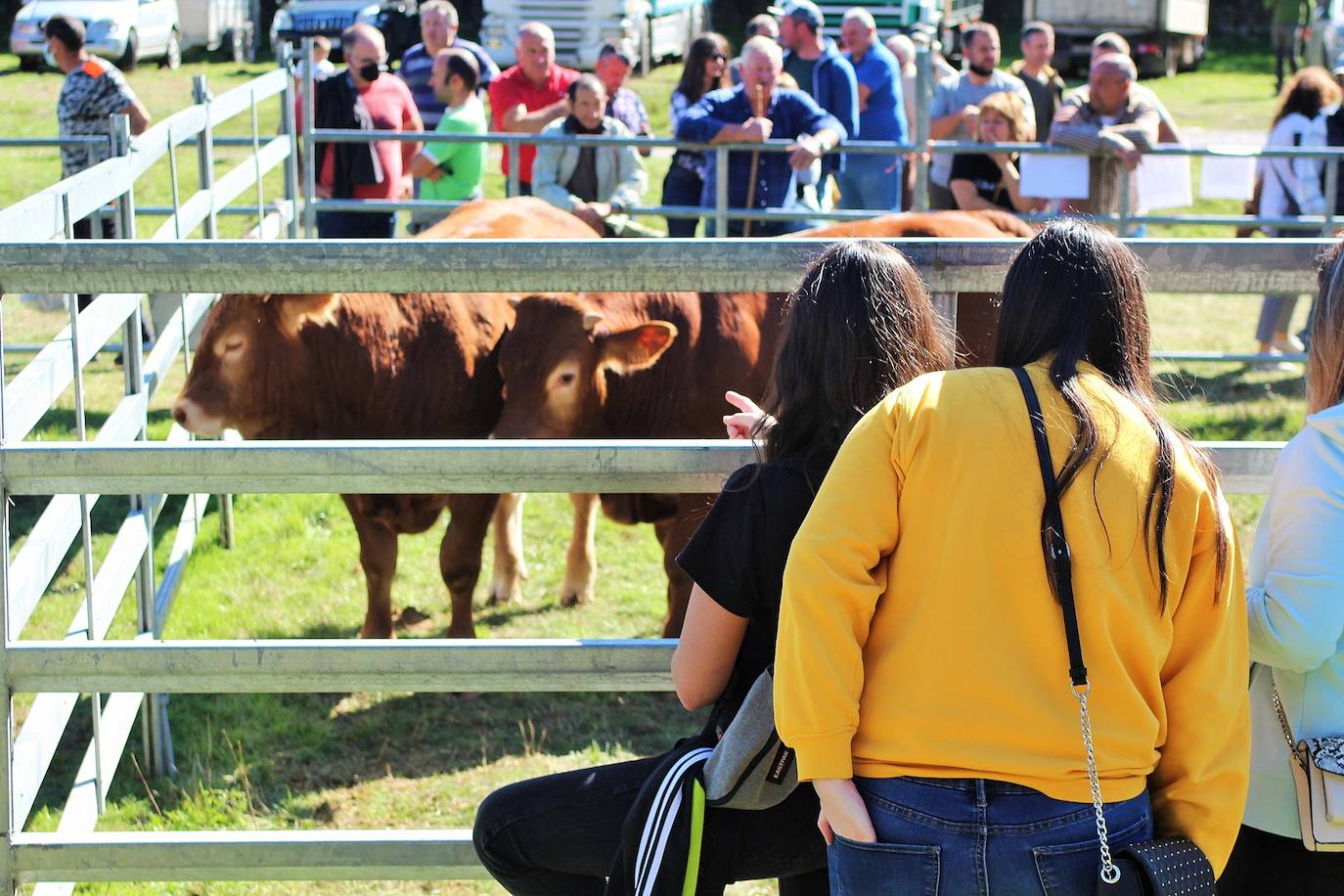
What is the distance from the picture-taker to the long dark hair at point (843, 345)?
2.11 m

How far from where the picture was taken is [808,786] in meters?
2.21

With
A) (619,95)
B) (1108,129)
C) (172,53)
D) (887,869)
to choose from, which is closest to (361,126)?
(619,95)

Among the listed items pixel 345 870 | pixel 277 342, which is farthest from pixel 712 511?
pixel 277 342

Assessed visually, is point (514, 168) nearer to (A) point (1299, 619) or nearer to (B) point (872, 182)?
(B) point (872, 182)

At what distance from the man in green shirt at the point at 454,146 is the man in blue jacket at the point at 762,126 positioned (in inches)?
55.9

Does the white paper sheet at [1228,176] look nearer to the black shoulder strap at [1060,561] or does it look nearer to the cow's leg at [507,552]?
the cow's leg at [507,552]

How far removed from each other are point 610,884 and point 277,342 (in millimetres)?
3524

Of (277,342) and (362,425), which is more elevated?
(277,342)

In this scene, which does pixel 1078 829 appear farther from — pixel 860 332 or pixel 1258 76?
pixel 1258 76

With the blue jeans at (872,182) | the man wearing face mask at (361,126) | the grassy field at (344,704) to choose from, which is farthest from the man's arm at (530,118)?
the grassy field at (344,704)

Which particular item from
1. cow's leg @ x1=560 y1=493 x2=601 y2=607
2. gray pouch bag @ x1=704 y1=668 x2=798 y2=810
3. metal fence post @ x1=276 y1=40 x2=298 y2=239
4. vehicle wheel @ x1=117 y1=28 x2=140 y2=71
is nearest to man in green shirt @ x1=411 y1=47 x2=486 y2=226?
metal fence post @ x1=276 y1=40 x2=298 y2=239

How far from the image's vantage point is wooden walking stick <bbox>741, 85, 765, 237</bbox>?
8641mm

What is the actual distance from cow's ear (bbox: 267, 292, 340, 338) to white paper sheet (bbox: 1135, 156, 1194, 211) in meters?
5.73

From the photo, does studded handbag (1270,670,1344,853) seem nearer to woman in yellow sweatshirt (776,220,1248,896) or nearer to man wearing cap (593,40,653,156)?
woman in yellow sweatshirt (776,220,1248,896)
